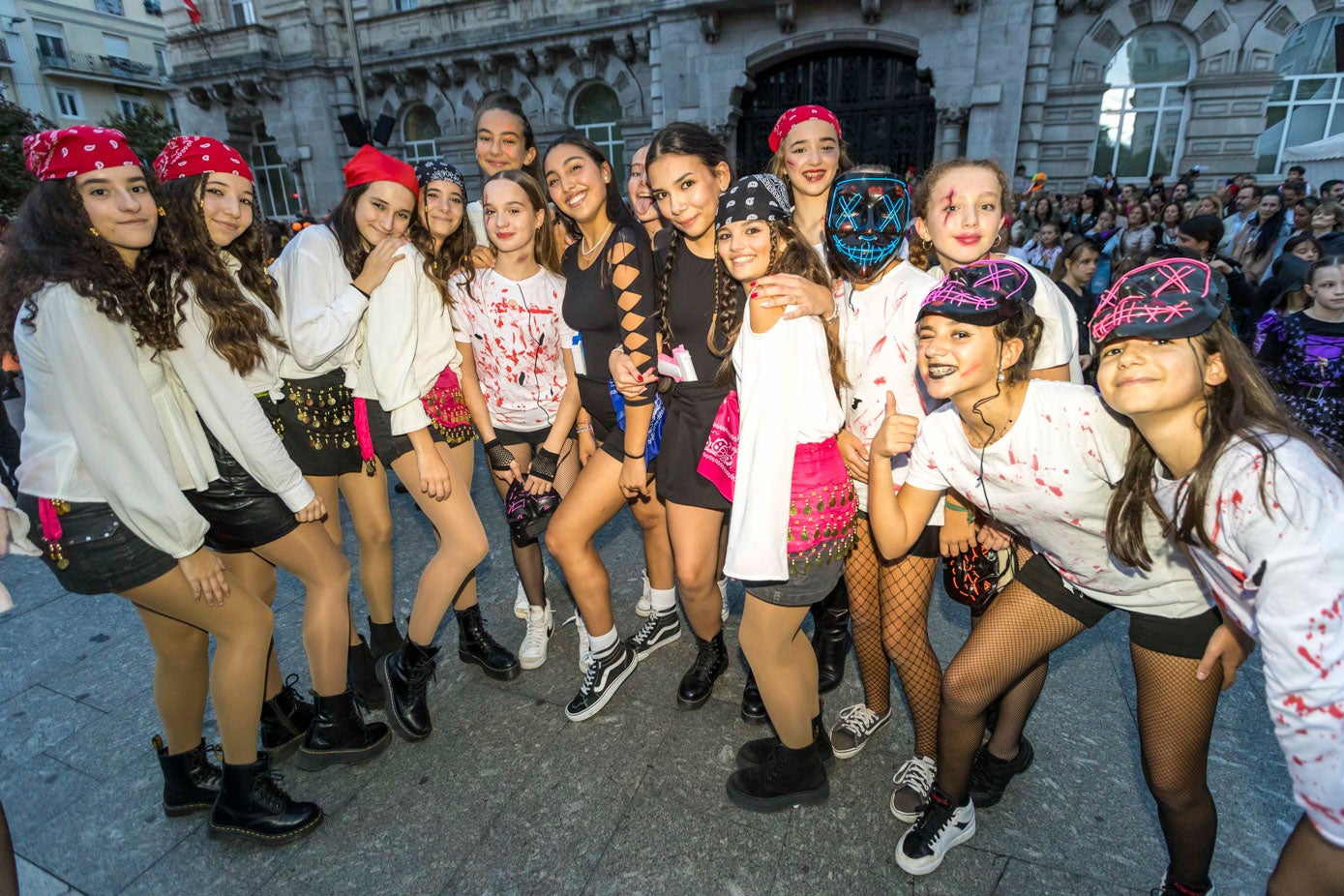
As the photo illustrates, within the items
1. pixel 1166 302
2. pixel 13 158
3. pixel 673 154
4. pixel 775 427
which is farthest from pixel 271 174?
pixel 1166 302

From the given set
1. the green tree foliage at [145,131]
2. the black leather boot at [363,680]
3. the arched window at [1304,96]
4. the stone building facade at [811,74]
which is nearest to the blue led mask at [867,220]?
the black leather boot at [363,680]

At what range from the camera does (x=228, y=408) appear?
2207 millimetres

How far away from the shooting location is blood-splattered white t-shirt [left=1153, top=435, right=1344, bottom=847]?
1.28 m

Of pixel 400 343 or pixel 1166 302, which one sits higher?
pixel 1166 302

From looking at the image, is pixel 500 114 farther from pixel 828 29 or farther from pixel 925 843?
pixel 828 29

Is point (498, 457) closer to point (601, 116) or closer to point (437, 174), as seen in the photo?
point (437, 174)

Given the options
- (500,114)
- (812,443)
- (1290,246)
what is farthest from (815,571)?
(1290,246)

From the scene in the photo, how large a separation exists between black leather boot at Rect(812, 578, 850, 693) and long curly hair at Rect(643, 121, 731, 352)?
147 cm

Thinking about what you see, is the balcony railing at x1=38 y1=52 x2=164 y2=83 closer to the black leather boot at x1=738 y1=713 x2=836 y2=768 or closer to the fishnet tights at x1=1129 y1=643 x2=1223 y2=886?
the black leather boot at x1=738 y1=713 x2=836 y2=768

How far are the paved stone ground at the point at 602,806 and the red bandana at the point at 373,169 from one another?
2300 millimetres

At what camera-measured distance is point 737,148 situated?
52.4ft

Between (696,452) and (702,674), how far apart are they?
1.12m

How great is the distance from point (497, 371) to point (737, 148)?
14.8m

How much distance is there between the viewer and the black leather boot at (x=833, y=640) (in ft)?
10.1
